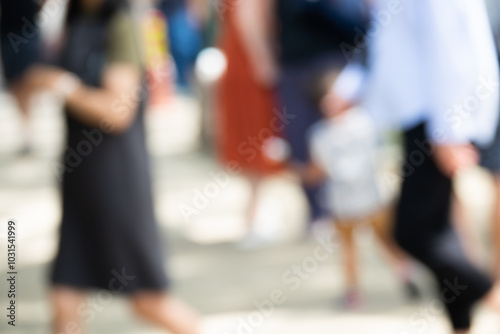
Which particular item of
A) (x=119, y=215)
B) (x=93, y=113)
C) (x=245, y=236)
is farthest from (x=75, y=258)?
(x=245, y=236)

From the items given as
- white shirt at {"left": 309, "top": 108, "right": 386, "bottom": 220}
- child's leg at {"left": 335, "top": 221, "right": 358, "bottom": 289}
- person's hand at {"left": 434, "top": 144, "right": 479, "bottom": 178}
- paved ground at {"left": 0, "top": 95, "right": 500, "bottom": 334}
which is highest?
person's hand at {"left": 434, "top": 144, "right": 479, "bottom": 178}

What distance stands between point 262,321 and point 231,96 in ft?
5.01

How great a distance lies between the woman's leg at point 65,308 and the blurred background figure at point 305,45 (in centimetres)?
198

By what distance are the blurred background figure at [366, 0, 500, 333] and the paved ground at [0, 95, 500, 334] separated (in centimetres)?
89

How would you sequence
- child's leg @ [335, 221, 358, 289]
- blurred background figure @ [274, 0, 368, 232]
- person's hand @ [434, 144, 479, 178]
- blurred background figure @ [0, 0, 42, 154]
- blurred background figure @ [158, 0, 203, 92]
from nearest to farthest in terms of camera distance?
Answer: 1. person's hand @ [434, 144, 479, 178]
2. child's leg @ [335, 221, 358, 289]
3. blurred background figure @ [274, 0, 368, 232]
4. blurred background figure @ [0, 0, 42, 154]
5. blurred background figure @ [158, 0, 203, 92]

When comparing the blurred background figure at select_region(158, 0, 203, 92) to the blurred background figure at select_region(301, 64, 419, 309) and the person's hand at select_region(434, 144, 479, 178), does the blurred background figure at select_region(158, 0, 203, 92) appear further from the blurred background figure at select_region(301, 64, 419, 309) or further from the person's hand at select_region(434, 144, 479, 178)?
the person's hand at select_region(434, 144, 479, 178)

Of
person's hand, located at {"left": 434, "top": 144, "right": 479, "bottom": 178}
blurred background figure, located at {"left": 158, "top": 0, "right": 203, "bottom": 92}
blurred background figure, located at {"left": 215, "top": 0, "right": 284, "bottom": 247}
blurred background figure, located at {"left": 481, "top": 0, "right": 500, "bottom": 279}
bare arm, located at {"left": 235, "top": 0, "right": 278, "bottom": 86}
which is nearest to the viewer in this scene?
person's hand, located at {"left": 434, "top": 144, "right": 479, "bottom": 178}

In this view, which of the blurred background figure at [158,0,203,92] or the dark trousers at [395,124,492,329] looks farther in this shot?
the blurred background figure at [158,0,203,92]

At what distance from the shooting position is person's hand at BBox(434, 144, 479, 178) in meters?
2.80

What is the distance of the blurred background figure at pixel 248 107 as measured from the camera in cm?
471

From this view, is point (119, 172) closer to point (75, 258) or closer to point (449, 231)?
point (75, 258)

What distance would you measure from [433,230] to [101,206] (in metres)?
1.14

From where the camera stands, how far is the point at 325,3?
4402 millimetres

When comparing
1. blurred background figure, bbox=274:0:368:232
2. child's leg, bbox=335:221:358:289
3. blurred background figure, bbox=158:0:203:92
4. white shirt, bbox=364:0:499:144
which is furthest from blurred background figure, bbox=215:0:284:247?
blurred background figure, bbox=158:0:203:92
